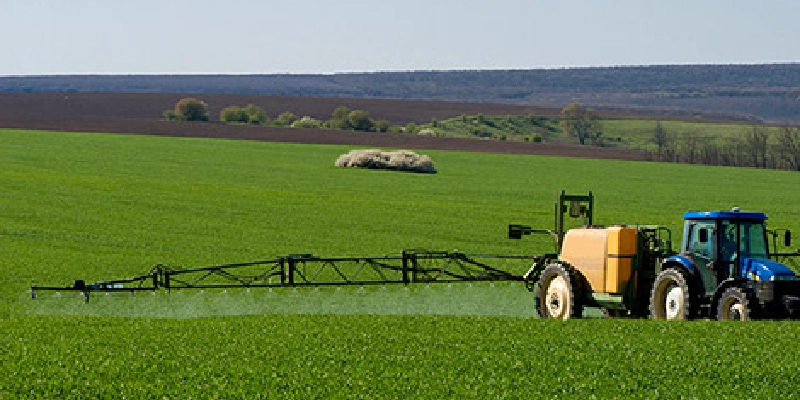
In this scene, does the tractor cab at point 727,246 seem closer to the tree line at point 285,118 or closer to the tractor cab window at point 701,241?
the tractor cab window at point 701,241

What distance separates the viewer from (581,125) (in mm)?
146250

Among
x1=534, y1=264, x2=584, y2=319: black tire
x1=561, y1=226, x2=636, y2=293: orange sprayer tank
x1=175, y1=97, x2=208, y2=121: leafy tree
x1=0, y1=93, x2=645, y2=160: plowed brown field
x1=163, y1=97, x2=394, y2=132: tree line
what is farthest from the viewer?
x1=175, y1=97, x2=208, y2=121: leafy tree

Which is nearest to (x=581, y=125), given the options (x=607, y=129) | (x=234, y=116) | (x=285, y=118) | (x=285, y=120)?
(x=607, y=129)

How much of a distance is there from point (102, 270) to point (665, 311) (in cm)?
1602

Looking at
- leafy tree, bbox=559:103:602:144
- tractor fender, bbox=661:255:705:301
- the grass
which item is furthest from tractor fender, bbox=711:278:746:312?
leafy tree, bbox=559:103:602:144

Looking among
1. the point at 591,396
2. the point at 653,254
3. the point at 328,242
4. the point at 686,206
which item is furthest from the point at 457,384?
the point at 686,206

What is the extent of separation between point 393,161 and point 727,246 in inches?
1948

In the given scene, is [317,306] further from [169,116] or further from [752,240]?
[169,116]

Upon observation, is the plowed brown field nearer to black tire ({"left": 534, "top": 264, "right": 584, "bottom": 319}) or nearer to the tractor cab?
black tire ({"left": 534, "top": 264, "right": 584, "bottom": 319})

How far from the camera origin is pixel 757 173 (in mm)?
82312

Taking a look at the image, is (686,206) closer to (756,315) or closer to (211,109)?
(756,315)

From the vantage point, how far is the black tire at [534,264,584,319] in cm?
2044

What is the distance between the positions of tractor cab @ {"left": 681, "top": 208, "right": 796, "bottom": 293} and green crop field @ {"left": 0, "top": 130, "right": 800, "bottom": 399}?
1.72 metres

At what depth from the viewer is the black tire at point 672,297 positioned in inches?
736
